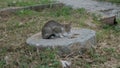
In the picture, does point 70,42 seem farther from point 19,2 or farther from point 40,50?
point 19,2

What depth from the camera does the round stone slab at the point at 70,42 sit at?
5906 mm

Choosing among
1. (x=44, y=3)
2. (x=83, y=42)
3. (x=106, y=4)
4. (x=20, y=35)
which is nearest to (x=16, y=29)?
(x=20, y=35)

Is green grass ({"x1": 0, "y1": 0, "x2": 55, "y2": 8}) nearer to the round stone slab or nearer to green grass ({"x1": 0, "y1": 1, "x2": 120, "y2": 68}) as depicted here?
green grass ({"x1": 0, "y1": 1, "x2": 120, "y2": 68})

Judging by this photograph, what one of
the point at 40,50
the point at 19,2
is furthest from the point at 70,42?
the point at 19,2

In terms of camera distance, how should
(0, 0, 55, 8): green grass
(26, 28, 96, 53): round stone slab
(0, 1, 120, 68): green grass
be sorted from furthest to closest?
(0, 0, 55, 8): green grass
(26, 28, 96, 53): round stone slab
(0, 1, 120, 68): green grass

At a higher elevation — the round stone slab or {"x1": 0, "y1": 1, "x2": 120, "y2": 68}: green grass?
the round stone slab

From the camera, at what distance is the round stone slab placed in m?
5.91

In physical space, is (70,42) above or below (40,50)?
above

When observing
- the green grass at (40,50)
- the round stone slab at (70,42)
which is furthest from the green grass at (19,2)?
the round stone slab at (70,42)

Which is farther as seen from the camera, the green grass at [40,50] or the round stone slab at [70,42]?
the round stone slab at [70,42]

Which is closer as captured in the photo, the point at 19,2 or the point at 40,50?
the point at 40,50

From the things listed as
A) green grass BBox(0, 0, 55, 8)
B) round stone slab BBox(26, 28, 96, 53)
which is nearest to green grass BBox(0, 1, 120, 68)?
round stone slab BBox(26, 28, 96, 53)

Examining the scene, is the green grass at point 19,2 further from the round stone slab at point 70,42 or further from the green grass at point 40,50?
the round stone slab at point 70,42

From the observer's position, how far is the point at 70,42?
5.98 m
